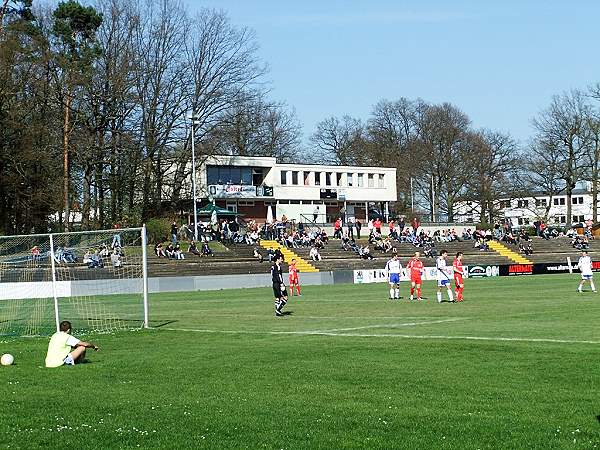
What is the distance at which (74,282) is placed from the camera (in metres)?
29.0

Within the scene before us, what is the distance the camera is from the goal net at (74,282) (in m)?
26.5

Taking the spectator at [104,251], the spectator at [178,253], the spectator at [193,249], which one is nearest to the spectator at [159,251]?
the spectator at [178,253]

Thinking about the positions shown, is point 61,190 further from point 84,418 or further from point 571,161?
point 571,161

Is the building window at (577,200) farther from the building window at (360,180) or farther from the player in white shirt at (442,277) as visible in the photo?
the player in white shirt at (442,277)

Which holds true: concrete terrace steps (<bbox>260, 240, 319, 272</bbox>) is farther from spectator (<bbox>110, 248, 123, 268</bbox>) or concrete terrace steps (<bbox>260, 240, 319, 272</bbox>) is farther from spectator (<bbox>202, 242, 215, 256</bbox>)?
spectator (<bbox>110, 248, 123, 268</bbox>)

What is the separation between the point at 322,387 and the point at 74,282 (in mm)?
17141

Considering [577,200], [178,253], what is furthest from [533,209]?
[178,253]

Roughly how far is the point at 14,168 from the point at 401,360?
47.4 metres

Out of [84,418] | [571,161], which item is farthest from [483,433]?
[571,161]

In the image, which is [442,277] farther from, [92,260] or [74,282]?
[74,282]

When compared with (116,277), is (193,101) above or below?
above

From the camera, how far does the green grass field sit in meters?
10.1

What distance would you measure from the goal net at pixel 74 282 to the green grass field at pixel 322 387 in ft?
8.85

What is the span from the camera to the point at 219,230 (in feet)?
227
